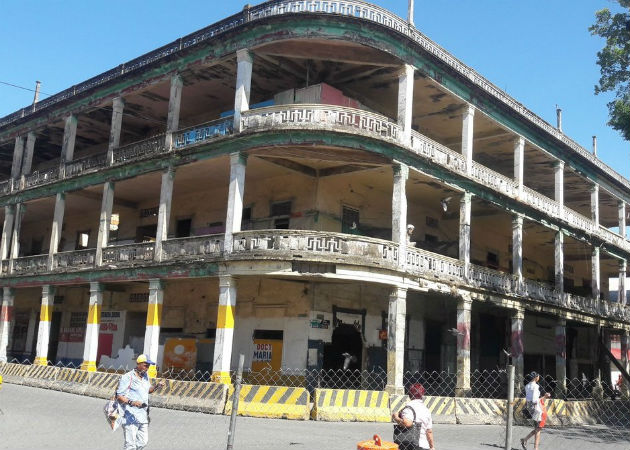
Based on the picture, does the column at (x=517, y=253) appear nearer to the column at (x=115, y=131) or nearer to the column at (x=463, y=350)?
the column at (x=463, y=350)

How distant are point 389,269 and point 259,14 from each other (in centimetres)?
945

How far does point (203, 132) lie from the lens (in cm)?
2184

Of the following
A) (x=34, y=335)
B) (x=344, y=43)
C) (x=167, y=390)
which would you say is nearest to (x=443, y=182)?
(x=344, y=43)

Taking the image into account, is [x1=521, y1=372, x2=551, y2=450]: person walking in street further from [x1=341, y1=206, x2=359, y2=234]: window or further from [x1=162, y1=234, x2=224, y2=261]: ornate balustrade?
[x1=162, y1=234, x2=224, y2=261]: ornate balustrade

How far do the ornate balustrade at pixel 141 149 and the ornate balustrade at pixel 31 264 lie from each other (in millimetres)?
6067

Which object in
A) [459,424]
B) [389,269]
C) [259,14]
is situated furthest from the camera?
[259,14]

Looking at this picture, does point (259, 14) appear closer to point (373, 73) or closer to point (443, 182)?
point (373, 73)

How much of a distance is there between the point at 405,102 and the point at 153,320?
36.7 ft

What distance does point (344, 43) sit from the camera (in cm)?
2003

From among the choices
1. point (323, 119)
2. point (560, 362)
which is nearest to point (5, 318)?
point (323, 119)

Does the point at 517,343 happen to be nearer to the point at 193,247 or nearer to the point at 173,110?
the point at 193,247

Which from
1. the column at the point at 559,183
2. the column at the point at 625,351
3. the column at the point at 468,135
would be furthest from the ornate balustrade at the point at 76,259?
the column at the point at 625,351

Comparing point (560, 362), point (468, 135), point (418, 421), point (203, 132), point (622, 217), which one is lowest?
point (418, 421)

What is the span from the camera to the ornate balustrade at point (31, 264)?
27109mm
